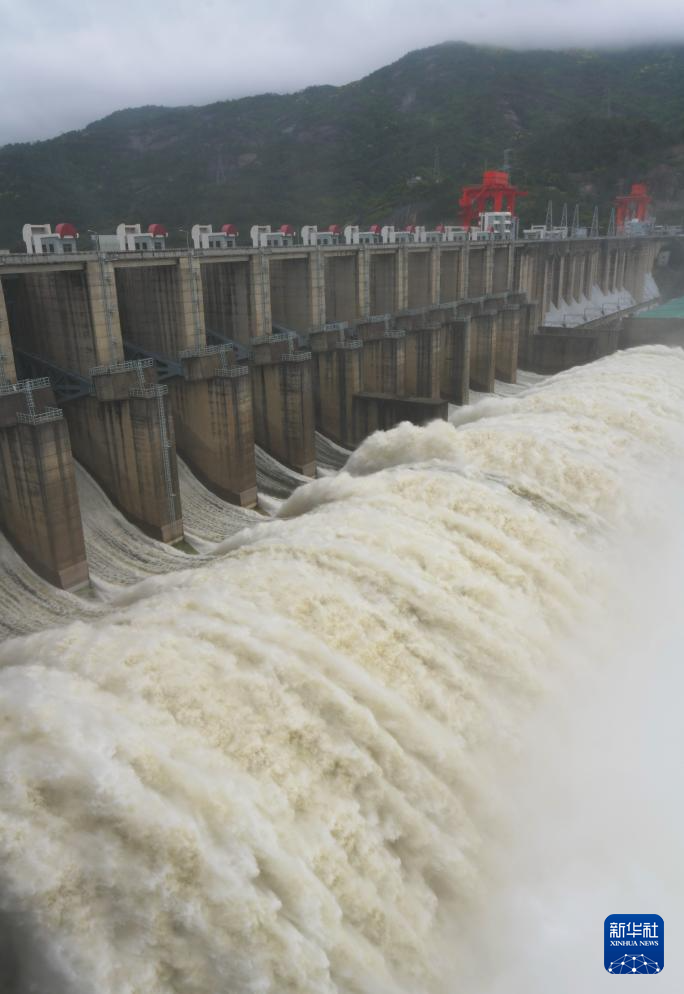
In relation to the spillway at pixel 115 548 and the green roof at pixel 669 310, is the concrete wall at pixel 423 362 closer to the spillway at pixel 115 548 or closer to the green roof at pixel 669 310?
the spillway at pixel 115 548

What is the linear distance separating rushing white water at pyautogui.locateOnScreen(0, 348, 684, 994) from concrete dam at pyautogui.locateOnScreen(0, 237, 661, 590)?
668cm

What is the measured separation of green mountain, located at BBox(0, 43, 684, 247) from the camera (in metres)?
87.7

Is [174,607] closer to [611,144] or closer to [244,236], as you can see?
[244,236]

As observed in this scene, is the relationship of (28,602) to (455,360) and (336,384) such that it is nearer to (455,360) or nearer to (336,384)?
(336,384)

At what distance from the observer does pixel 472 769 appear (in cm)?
752

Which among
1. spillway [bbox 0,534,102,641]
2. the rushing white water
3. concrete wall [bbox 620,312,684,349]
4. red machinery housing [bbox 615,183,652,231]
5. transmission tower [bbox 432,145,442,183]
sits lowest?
spillway [bbox 0,534,102,641]

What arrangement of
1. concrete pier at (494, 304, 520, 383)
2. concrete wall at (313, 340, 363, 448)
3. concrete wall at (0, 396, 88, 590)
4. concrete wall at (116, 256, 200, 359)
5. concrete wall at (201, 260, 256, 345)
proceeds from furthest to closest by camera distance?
concrete pier at (494, 304, 520, 383)
concrete wall at (313, 340, 363, 448)
concrete wall at (201, 260, 256, 345)
concrete wall at (116, 256, 200, 359)
concrete wall at (0, 396, 88, 590)

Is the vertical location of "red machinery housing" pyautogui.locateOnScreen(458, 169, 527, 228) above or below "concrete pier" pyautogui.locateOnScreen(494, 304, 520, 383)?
above

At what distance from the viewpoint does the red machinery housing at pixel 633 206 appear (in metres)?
76.9

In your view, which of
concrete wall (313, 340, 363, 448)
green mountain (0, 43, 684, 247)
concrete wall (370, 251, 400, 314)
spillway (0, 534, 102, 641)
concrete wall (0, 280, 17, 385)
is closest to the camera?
spillway (0, 534, 102, 641)

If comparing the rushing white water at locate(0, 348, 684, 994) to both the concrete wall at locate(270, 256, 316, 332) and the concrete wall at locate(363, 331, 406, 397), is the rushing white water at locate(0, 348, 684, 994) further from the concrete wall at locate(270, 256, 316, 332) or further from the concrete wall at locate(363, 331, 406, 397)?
the concrete wall at locate(363, 331, 406, 397)

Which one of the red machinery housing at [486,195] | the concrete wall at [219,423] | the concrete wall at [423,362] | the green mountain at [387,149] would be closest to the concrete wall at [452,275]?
the concrete wall at [423,362]

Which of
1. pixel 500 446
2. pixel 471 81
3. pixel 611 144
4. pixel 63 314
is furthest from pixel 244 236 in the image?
pixel 471 81

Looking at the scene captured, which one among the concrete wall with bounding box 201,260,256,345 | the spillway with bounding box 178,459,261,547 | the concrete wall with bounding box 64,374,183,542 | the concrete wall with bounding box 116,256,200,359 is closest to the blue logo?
the spillway with bounding box 178,459,261,547
